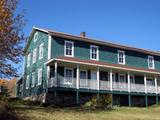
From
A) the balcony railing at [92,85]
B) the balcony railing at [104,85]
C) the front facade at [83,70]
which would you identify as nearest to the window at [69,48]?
the front facade at [83,70]

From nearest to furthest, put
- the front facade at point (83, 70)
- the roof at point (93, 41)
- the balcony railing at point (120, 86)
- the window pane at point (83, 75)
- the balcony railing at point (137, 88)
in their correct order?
the front facade at point (83, 70) < the roof at point (93, 41) < the window pane at point (83, 75) < the balcony railing at point (120, 86) < the balcony railing at point (137, 88)

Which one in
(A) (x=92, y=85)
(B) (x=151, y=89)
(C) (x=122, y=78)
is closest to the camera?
(A) (x=92, y=85)

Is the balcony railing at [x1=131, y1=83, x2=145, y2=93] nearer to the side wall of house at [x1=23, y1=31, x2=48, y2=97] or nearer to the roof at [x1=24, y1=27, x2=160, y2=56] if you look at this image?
the roof at [x1=24, y1=27, x2=160, y2=56]

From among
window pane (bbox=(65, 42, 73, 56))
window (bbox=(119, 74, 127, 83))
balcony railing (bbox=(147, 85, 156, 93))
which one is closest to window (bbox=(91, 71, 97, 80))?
window pane (bbox=(65, 42, 73, 56))

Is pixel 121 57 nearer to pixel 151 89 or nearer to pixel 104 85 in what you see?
pixel 151 89

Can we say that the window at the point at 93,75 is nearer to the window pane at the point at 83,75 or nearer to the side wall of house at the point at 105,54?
the window pane at the point at 83,75

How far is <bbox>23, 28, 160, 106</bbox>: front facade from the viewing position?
2894 centimetres

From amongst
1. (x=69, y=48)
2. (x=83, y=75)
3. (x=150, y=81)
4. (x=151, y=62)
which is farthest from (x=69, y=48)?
(x=151, y=62)

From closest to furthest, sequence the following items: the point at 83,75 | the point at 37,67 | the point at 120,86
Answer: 1. the point at 83,75
2. the point at 120,86
3. the point at 37,67

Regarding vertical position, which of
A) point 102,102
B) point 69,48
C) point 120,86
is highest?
point 69,48

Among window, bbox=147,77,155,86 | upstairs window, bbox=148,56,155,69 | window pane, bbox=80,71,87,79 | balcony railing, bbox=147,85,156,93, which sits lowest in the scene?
balcony railing, bbox=147,85,156,93

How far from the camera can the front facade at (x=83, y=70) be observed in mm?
28938

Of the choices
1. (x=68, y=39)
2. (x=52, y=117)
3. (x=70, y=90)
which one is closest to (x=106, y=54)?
(x=68, y=39)

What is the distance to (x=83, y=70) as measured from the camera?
3162 cm
